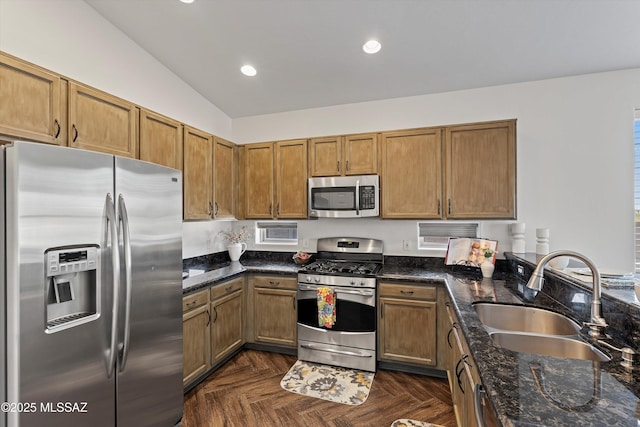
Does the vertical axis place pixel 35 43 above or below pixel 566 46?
below

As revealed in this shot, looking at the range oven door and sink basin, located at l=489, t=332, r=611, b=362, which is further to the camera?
the range oven door

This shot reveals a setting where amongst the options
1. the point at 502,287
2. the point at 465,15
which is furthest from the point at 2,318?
the point at 465,15

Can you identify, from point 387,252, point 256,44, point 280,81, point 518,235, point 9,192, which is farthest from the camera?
point 387,252

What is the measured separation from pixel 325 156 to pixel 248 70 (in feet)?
3.84

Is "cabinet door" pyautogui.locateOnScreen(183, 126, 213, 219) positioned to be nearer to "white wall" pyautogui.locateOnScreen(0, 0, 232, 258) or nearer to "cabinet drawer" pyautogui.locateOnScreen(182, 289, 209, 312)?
"white wall" pyautogui.locateOnScreen(0, 0, 232, 258)

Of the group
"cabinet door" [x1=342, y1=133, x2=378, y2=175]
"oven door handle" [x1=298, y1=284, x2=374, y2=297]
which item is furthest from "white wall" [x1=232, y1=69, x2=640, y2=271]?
"oven door handle" [x1=298, y1=284, x2=374, y2=297]

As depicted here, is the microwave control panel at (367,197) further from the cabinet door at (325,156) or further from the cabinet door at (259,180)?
the cabinet door at (259,180)

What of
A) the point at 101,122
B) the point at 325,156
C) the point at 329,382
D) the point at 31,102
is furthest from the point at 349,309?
the point at 31,102

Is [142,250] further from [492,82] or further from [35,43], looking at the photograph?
[492,82]

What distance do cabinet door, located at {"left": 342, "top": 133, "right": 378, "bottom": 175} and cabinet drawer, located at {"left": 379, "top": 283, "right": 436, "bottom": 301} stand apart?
1.20 meters

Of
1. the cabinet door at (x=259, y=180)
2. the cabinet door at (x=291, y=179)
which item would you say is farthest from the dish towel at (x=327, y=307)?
the cabinet door at (x=259, y=180)

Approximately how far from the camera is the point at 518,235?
116 inches

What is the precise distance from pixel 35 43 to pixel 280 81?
192cm

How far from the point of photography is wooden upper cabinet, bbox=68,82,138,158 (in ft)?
6.51
